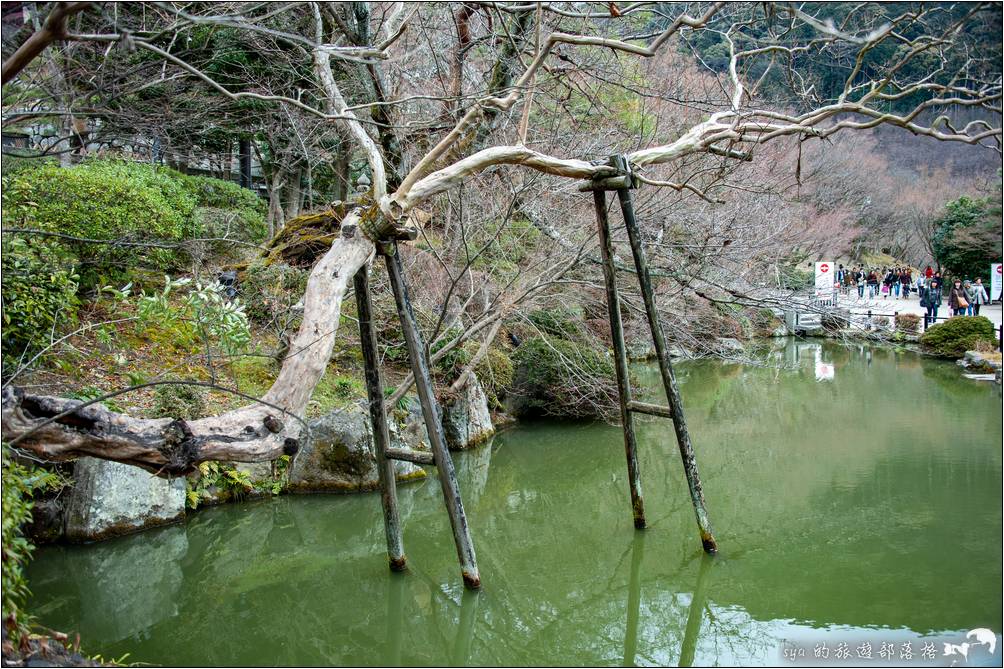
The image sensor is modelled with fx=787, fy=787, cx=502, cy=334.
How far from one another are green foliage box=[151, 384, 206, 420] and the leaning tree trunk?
11.2ft

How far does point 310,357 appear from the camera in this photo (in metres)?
4.28

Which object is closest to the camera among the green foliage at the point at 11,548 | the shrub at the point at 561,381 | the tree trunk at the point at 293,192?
the green foliage at the point at 11,548

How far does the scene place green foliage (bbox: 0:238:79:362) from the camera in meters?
6.70

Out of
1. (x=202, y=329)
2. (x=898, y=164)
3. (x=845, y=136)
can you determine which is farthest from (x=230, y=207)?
(x=898, y=164)

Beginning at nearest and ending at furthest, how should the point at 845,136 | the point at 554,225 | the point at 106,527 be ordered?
the point at 106,527 → the point at 554,225 → the point at 845,136

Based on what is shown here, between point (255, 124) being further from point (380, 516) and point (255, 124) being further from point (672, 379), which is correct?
point (672, 379)

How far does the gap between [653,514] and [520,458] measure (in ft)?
8.79

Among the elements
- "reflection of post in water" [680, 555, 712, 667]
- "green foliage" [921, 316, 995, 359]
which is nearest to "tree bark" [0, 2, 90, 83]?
"reflection of post in water" [680, 555, 712, 667]

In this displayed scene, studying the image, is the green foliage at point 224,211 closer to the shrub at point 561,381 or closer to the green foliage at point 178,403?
the green foliage at point 178,403

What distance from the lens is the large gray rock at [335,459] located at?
8086 millimetres

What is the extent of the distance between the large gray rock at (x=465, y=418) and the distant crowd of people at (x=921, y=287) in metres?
13.3

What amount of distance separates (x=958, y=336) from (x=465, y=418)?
39.9 ft

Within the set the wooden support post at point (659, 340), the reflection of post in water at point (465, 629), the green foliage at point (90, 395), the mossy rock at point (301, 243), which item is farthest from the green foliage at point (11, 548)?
the mossy rock at point (301, 243)

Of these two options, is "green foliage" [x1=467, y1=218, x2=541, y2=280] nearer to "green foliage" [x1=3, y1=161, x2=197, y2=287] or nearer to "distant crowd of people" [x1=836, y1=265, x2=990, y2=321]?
"green foliage" [x1=3, y1=161, x2=197, y2=287]
